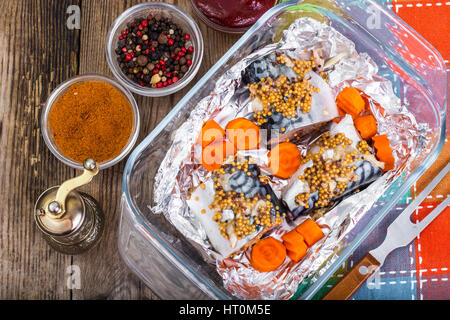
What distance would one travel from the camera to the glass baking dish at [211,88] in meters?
1.34

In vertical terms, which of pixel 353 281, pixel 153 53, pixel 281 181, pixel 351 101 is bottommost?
pixel 353 281

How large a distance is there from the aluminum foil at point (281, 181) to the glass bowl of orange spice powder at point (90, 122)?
0.17 metres

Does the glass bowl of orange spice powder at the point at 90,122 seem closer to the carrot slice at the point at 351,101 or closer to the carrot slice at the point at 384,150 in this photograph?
the carrot slice at the point at 351,101

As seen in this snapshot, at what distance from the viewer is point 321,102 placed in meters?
1.38

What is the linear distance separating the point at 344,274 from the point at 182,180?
0.61 m

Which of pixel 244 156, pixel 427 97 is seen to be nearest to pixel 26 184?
pixel 244 156

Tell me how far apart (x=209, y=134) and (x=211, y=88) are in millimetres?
149

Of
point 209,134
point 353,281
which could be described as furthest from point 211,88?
point 353,281

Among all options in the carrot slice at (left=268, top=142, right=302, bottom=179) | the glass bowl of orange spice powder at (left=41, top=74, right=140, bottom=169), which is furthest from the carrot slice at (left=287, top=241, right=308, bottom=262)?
the glass bowl of orange spice powder at (left=41, top=74, right=140, bottom=169)

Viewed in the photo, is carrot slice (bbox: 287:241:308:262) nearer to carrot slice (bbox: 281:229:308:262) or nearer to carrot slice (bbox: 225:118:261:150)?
carrot slice (bbox: 281:229:308:262)

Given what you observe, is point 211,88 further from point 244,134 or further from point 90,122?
point 90,122

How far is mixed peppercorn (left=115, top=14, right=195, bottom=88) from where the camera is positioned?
1457 mm

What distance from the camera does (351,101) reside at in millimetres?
1412

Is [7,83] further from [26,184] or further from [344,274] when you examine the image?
[344,274]
